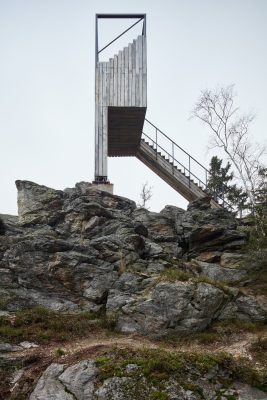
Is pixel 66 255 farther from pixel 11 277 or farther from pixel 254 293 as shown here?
pixel 254 293

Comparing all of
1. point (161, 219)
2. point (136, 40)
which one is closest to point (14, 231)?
point (161, 219)

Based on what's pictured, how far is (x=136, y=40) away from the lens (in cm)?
2723

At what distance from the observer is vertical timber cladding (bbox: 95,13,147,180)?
2577cm

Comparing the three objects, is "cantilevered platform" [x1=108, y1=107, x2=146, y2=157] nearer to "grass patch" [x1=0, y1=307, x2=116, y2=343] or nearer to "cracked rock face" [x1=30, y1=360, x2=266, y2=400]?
"grass patch" [x1=0, y1=307, x2=116, y2=343]

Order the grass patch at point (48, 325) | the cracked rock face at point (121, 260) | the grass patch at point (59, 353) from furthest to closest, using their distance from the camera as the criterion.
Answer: the cracked rock face at point (121, 260)
the grass patch at point (48, 325)
the grass patch at point (59, 353)

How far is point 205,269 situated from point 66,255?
6.25m

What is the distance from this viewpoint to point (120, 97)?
26.0 meters

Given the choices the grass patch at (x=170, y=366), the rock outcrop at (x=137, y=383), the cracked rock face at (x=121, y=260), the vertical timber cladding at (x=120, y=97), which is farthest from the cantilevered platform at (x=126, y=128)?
the rock outcrop at (x=137, y=383)

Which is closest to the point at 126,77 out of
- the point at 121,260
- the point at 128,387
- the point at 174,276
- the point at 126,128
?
the point at 126,128

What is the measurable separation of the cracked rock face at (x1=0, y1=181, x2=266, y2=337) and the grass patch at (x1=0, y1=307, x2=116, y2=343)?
1.70 ft

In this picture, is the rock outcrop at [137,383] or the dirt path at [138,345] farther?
the dirt path at [138,345]

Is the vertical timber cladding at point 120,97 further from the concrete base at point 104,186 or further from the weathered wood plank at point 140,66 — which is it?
the concrete base at point 104,186

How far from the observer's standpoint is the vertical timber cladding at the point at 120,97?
25766 millimetres

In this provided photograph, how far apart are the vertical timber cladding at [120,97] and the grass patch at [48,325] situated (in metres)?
12.9
